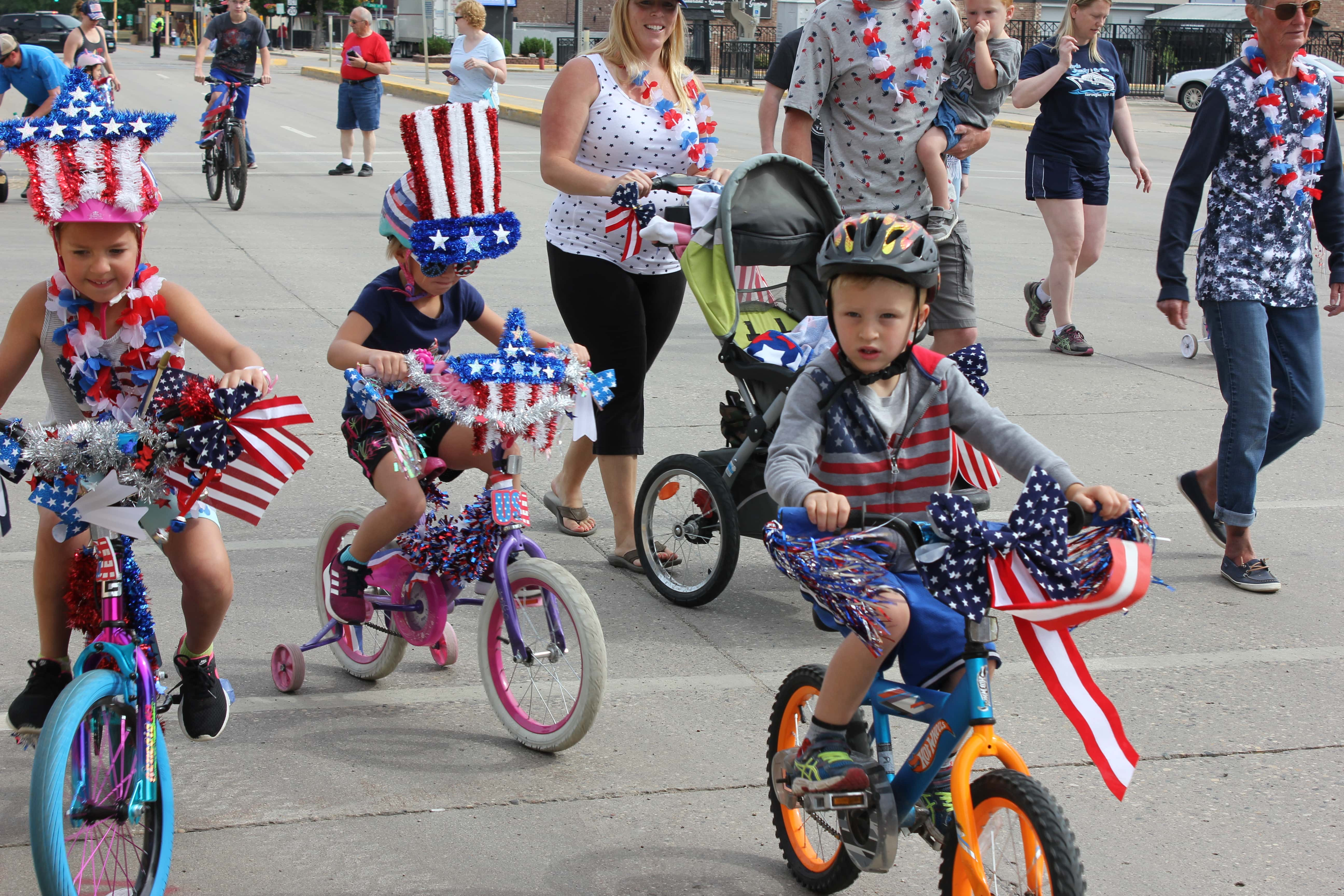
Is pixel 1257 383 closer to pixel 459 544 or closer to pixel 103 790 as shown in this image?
pixel 459 544

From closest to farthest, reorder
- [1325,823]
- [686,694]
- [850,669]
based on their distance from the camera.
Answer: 1. [850,669]
2. [1325,823]
3. [686,694]

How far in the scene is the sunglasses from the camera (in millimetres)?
4977

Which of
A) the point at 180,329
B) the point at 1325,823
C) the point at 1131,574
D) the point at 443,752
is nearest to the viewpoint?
the point at 1131,574

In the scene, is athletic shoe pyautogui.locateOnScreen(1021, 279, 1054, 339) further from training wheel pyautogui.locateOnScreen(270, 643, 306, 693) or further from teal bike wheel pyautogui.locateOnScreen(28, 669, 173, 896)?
teal bike wheel pyautogui.locateOnScreen(28, 669, 173, 896)

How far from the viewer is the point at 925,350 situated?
Answer: 3113 millimetres

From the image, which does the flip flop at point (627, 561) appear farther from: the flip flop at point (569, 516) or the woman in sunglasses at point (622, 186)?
the flip flop at point (569, 516)

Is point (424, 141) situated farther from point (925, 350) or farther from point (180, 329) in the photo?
point (925, 350)

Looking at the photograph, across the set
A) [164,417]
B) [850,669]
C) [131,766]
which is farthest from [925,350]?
[131,766]

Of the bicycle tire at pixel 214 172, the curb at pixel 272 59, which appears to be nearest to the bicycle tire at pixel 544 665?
the bicycle tire at pixel 214 172

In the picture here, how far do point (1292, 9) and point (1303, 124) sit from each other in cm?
45

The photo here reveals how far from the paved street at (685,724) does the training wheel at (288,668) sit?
0.13 feet

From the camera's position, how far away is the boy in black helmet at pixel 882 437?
290 cm

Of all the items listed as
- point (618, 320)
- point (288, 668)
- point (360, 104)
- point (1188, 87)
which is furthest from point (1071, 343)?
point (1188, 87)

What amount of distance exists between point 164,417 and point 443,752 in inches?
55.0
